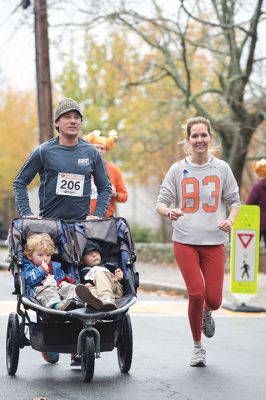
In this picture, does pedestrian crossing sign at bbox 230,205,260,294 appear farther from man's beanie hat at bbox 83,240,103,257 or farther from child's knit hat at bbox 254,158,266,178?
man's beanie hat at bbox 83,240,103,257

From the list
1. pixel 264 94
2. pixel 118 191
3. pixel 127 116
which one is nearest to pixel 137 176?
pixel 127 116

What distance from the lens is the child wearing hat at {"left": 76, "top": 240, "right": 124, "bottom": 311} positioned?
742 centimetres

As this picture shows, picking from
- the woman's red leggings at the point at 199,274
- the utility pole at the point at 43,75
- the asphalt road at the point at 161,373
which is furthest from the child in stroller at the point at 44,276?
the utility pole at the point at 43,75

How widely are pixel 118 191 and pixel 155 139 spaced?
15783 millimetres

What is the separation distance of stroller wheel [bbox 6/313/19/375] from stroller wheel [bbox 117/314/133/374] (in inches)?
30.6

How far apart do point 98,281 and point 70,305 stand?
0.37m

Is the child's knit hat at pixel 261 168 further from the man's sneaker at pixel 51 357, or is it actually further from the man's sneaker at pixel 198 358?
the man's sneaker at pixel 51 357

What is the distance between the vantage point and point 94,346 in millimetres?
7465

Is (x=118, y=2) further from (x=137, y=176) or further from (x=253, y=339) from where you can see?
(x=137, y=176)

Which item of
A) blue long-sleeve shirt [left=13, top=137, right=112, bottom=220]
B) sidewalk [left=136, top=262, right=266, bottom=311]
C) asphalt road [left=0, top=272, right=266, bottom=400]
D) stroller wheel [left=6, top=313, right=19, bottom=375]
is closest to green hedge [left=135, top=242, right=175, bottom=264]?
sidewalk [left=136, top=262, right=266, bottom=311]

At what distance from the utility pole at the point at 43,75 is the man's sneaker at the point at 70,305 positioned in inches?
623

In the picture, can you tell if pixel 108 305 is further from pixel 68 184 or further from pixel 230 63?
pixel 230 63

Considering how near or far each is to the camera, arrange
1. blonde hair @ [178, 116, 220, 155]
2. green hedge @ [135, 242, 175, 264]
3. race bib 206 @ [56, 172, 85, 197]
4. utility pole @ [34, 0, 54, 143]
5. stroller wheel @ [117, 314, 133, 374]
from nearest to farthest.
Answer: stroller wheel @ [117, 314, 133, 374]
race bib 206 @ [56, 172, 85, 197]
blonde hair @ [178, 116, 220, 155]
utility pole @ [34, 0, 54, 143]
green hedge @ [135, 242, 175, 264]

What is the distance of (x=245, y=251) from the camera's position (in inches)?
552
